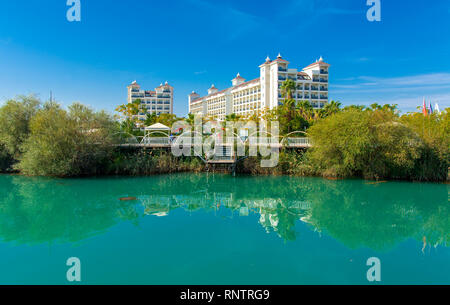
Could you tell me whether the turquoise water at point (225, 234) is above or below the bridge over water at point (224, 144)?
below

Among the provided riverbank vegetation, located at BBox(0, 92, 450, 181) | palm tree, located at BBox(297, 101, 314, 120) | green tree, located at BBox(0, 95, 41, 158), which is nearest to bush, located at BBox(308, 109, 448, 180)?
riverbank vegetation, located at BBox(0, 92, 450, 181)

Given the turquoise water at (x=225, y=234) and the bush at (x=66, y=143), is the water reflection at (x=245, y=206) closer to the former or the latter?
the turquoise water at (x=225, y=234)

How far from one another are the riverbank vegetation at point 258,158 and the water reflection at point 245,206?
131 cm

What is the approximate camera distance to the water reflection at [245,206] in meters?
8.95

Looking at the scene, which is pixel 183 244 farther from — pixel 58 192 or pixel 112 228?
pixel 58 192

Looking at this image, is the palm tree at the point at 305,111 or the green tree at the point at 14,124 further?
the palm tree at the point at 305,111

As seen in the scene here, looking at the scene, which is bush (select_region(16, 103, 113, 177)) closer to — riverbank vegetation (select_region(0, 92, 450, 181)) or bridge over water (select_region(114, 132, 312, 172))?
riverbank vegetation (select_region(0, 92, 450, 181))

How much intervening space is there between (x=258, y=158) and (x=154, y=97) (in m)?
68.3

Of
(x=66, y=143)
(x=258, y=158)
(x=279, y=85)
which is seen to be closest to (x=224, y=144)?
(x=258, y=158)

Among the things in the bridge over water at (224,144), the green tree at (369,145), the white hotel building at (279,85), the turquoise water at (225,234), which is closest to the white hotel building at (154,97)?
the white hotel building at (279,85)

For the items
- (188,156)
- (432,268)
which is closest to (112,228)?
(432,268)

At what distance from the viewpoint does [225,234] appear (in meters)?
8.56

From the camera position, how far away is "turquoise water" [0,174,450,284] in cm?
609

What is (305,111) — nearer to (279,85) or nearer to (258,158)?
(258,158)
